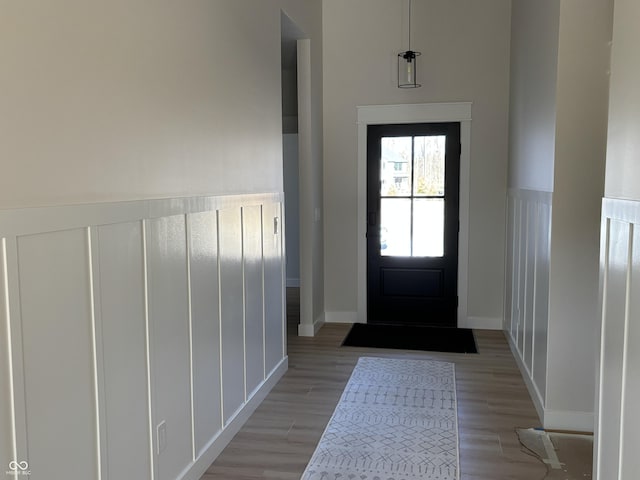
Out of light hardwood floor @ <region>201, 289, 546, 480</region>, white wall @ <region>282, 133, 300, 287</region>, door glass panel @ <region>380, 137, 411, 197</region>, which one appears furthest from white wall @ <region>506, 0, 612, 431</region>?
white wall @ <region>282, 133, 300, 287</region>

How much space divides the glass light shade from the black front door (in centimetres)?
38

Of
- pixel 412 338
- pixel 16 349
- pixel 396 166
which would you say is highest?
pixel 396 166

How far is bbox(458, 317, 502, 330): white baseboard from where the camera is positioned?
16.5 feet

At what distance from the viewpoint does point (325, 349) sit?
4.42 m

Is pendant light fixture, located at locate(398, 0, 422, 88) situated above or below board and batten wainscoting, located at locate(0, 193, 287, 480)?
above

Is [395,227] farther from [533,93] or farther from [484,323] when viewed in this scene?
[533,93]

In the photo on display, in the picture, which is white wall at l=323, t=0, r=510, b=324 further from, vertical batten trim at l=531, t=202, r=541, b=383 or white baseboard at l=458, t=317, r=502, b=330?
vertical batten trim at l=531, t=202, r=541, b=383

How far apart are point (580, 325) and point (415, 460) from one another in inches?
→ 45.8

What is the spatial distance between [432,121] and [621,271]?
3.49m

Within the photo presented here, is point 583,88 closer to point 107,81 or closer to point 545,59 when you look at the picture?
point 545,59

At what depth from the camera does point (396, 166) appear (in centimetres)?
509

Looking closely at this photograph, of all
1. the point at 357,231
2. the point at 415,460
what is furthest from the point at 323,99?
the point at 415,460

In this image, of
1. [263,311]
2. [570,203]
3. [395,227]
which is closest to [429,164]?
[395,227]

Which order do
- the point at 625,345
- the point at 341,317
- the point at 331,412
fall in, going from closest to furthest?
the point at 625,345 < the point at 331,412 < the point at 341,317
